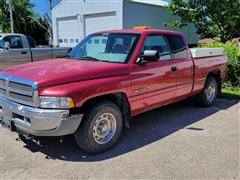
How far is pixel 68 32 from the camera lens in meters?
20.4

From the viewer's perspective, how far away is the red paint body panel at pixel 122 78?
156 inches

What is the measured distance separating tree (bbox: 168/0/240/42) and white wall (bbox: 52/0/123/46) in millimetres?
3152

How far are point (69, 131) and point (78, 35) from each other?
16.3 metres

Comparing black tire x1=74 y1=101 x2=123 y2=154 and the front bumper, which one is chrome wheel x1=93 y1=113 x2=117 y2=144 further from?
the front bumper

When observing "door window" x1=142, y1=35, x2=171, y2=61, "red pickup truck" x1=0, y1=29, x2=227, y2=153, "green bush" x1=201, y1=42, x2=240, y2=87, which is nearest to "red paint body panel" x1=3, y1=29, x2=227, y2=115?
"red pickup truck" x1=0, y1=29, x2=227, y2=153

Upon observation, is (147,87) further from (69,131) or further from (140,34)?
(69,131)

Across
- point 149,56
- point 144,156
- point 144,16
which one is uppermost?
point 144,16

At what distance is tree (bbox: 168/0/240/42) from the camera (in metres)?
15.1

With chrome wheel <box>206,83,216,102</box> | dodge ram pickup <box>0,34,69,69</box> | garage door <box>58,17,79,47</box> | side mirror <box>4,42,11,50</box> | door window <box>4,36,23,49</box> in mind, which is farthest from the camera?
garage door <box>58,17,79,47</box>

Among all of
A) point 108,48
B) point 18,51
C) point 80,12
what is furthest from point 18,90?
point 80,12

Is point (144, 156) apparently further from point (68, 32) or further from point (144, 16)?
point (68, 32)

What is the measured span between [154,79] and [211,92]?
279 cm

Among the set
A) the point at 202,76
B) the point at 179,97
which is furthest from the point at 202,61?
the point at 179,97

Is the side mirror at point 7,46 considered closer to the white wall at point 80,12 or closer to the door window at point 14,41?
the door window at point 14,41
